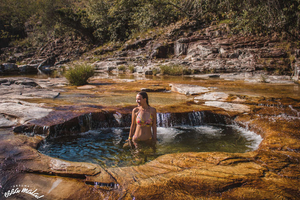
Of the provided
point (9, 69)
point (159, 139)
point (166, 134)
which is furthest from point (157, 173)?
point (9, 69)

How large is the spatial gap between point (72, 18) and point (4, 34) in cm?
1942

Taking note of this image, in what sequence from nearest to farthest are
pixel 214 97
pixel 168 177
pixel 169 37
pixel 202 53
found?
pixel 168 177 < pixel 214 97 < pixel 202 53 < pixel 169 37

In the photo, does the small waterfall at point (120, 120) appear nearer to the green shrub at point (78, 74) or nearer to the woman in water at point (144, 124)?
the woman in water at point (144, 124)

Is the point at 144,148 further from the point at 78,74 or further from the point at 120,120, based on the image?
the point at 78,74

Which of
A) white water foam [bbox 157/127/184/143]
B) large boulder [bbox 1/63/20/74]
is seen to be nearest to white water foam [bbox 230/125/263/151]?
white water foam [bbox 157/127/184/143]

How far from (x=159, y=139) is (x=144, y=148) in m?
0.64

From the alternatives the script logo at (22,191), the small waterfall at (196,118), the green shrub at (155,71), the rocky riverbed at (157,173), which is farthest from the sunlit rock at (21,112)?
the green shrub at (155,71)

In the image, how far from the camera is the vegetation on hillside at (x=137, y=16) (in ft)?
43.7

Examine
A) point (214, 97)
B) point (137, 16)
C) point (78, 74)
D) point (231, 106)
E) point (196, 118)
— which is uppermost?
point (137, 16)

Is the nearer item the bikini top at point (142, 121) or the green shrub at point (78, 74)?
the bikini top at point (142, 121)

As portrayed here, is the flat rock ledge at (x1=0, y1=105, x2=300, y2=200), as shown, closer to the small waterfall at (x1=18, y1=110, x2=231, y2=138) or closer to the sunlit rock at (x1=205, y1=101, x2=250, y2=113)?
the small waterfall at (x1=18, y1=110, x2=231, y2=138)

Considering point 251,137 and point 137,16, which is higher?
point 137,16

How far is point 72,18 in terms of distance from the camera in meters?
28.8

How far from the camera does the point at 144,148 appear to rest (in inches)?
138
